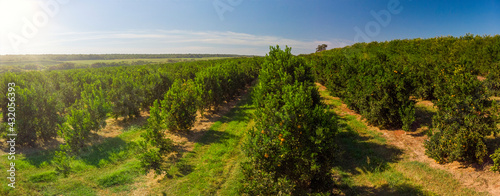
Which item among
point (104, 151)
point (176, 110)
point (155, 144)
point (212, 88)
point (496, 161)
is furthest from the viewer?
point (212, 88)

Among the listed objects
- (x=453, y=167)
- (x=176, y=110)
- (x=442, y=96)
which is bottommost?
(x=453, y=167)

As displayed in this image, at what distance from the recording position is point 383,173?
8109mm

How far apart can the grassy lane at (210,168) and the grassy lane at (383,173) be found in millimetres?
4309

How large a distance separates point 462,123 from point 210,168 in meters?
9.93

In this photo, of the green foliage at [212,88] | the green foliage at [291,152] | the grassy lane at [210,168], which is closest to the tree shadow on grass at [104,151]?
the grassy lane at [210,168]

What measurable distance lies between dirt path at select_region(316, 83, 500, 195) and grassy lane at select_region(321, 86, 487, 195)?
25 cm

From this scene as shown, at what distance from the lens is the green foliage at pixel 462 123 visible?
23.6ft

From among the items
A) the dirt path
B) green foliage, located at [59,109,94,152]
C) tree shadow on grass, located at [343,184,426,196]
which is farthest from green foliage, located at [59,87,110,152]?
the dirt path

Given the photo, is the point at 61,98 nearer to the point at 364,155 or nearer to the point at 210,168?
the point at 210,168

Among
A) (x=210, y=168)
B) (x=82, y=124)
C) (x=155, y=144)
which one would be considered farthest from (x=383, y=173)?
(x=82, y=124)

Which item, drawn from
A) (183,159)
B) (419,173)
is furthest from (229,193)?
(419,173)

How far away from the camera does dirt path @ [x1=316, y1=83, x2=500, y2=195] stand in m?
6.72

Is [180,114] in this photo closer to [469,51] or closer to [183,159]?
[183,159]

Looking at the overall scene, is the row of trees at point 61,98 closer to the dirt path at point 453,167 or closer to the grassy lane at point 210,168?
the grassy lane at point 210,168
